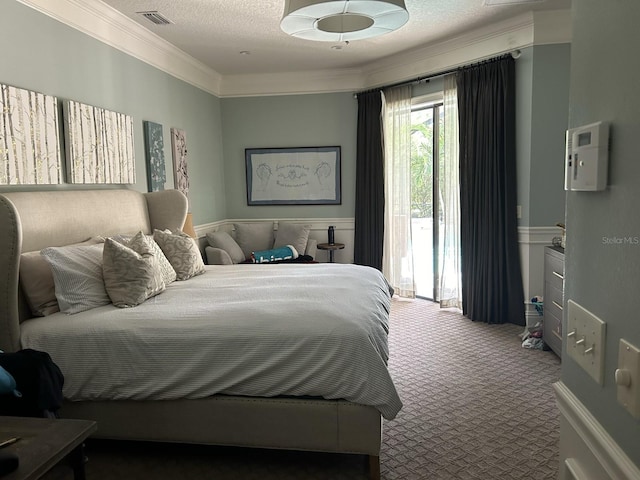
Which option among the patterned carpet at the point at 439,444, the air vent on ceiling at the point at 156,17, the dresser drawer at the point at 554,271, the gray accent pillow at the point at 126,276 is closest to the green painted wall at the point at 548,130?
the dresser drawer at the point at 554,271

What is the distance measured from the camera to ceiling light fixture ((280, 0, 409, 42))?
104 inches

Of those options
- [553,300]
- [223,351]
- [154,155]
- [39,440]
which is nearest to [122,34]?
[154,155]

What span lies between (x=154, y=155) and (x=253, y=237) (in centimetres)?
189

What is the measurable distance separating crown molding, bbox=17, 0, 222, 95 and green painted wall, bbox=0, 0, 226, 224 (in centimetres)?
6

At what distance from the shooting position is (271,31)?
4.35 metres

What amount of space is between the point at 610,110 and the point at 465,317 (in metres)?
4.33

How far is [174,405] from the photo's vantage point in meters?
2.31

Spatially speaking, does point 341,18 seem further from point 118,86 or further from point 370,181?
point 370,181

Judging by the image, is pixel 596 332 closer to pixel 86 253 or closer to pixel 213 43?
pixel 86 253

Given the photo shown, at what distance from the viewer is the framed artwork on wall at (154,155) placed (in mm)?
4254

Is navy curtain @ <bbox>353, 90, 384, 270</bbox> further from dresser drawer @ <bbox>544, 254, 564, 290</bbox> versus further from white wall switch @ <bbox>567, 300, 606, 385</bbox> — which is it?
white wall switch @ <bbox>567, 300, 606, 385</bbox>

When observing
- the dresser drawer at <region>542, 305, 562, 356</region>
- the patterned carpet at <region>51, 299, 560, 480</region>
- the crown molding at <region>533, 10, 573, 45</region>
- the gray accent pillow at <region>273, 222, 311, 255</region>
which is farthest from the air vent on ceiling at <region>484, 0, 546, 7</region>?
the gray accent pillow at <region>273, 222, 311, 255</region>

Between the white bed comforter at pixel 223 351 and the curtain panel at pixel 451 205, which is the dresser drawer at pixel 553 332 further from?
the white bed comforter at pixel 223 351

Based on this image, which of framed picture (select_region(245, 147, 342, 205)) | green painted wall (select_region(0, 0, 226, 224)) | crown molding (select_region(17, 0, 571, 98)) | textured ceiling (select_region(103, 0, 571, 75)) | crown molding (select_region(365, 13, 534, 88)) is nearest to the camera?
green painted wall (select_region(0, 0, 226, 224))
